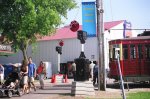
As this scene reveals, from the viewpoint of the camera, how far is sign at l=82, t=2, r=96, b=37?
22.1 m

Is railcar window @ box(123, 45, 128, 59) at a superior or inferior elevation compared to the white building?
inferior

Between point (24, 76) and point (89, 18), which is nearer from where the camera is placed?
point (24, 76)

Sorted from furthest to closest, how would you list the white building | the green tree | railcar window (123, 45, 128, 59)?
the white building → the green tree → railcar window (123, 45, 128, 59)

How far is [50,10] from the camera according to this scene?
4025cm

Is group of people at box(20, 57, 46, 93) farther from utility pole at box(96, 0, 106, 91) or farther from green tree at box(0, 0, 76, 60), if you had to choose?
green tree at box(0, 0, 76, 60)

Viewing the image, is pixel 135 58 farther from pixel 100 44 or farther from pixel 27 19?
pixel 27 19

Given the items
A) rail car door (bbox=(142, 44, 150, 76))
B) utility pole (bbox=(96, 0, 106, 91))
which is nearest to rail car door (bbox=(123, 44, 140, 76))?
rail car door (bbox=(142, 44, 150, 76))

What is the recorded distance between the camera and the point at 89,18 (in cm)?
2219

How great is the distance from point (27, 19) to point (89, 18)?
17.9 metres

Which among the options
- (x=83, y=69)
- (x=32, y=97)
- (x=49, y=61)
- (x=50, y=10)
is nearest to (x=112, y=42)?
(x=83, y=69)

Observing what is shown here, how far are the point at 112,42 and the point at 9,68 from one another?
21448mm

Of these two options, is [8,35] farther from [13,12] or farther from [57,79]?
[57,79]

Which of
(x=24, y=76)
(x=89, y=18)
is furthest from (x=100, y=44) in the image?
(x=24, y=76)

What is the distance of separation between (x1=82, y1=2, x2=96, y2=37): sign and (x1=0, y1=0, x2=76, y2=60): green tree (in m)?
17.4
